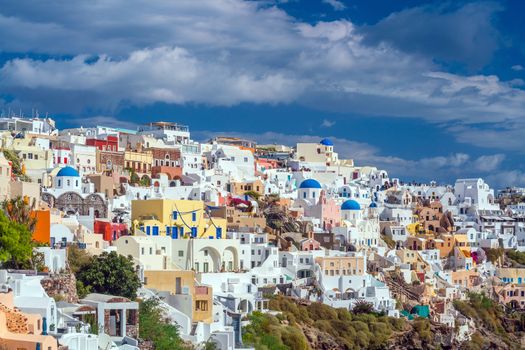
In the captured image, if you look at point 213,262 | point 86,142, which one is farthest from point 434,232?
point 213,262

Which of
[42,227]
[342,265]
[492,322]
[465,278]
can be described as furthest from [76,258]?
[465,278]

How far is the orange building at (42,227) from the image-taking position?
144ft

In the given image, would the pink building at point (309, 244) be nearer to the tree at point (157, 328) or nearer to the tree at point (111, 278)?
the tree at point (111, 278)

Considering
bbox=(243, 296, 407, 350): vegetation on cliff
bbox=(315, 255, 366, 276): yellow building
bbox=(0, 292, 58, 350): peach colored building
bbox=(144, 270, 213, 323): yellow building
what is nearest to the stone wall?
bbox=(0, 292, 58, 350): peach colored building

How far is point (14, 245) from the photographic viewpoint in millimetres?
37281

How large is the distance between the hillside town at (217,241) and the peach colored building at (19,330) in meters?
0.06

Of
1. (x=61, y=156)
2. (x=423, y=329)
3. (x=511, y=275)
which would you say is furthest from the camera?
(x=511, y=275)

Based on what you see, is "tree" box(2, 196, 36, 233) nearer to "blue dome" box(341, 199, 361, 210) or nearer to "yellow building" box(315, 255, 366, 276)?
"yellow building" box(315, 255, 366, 276)

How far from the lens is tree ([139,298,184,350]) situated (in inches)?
1487

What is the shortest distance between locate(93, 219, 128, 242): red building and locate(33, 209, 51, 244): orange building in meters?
6.38

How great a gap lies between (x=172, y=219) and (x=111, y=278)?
14402 mm

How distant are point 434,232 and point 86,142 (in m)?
30.1

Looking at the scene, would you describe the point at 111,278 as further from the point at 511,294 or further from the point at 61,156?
the point at 511,294

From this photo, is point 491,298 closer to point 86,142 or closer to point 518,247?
point 518,247
